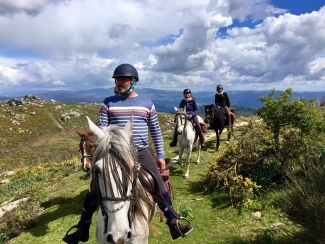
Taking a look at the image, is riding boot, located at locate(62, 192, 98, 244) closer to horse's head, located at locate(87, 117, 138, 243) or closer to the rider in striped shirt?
the rider in striped shirt

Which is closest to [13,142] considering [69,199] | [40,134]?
[40,134]

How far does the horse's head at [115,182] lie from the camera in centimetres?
295

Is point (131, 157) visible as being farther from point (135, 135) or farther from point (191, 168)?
point (191, 168)

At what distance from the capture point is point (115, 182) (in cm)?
303

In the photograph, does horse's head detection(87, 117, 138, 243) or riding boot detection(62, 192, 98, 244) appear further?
riding boot detection(62, 192, 98, 244)

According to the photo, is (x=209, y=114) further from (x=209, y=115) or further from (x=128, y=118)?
(x=128, y=118)

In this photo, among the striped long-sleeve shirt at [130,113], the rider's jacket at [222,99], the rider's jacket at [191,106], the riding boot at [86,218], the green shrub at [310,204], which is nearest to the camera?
the riding boot at [86,218]

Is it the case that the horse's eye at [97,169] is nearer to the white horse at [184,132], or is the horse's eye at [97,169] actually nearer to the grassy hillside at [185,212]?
the grassy hillside at [185,212]

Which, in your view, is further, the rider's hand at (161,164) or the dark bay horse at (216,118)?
the dark bay horse at (216,118)

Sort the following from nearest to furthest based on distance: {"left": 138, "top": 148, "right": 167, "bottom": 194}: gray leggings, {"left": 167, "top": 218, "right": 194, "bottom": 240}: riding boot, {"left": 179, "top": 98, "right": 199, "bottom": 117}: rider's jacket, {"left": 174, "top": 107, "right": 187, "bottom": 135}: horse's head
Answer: {"left": 138, "top": 148, "right": 167, "bottom": 194}: gray leggings, {"left": 167, "top": 218, "right": 194, "bottom": 240}: riding boot, {"left": 174, "top": 107, "right": 187, "bottom": 135}: horse's head, {"left": 179, "top": 98, "right": 199, "bottom": 117}: rider's jacket

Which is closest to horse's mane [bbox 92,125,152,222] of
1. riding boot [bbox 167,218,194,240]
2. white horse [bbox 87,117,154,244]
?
white horse [bbox 87,117,154,244]

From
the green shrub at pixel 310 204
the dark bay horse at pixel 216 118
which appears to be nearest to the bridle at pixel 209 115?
the dark bay horse at pixel 216 118

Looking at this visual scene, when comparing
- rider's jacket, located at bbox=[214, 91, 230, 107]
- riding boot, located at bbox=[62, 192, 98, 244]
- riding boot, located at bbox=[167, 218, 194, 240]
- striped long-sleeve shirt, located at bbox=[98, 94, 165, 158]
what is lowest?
riding boot, located at bbox=[167, 218, 194, 240]

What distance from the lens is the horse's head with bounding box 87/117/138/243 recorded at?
2.95m
